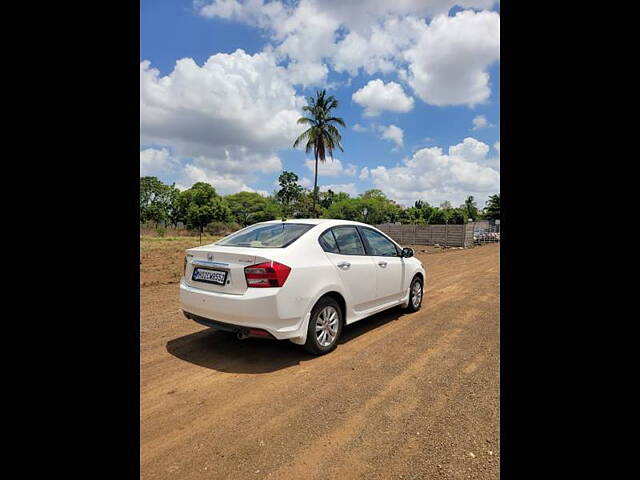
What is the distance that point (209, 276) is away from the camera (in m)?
3.90

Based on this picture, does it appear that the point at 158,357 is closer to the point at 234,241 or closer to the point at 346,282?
the point at 234,241

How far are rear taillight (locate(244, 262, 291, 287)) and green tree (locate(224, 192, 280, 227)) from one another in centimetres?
6358

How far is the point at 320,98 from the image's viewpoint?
99.2 feet

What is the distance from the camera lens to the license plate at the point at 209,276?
12.4ft

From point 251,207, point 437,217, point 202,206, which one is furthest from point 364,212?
point 251,207

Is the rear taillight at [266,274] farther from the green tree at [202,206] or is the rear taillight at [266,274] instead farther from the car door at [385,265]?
the green tree at [202,206]

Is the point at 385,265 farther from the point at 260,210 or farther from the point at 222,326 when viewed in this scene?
the point at 260,210

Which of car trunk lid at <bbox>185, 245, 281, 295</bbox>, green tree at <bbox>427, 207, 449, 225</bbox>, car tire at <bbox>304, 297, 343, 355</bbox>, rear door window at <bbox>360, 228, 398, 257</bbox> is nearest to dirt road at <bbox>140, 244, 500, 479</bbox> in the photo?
car tire at <bbox>304, 297, 343, 355</bbox>

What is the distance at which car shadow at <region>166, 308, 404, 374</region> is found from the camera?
3729mm

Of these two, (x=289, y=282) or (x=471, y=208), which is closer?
(x=289, y=282)

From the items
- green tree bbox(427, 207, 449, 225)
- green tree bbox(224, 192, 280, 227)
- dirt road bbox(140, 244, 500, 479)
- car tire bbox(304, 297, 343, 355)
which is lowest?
dirt road bbox(140, 244, 500, 479)

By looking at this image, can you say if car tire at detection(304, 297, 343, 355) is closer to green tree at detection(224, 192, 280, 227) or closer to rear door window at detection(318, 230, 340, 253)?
rear door window at detection(318, 230, 340, 253)

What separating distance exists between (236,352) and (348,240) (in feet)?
6.63
